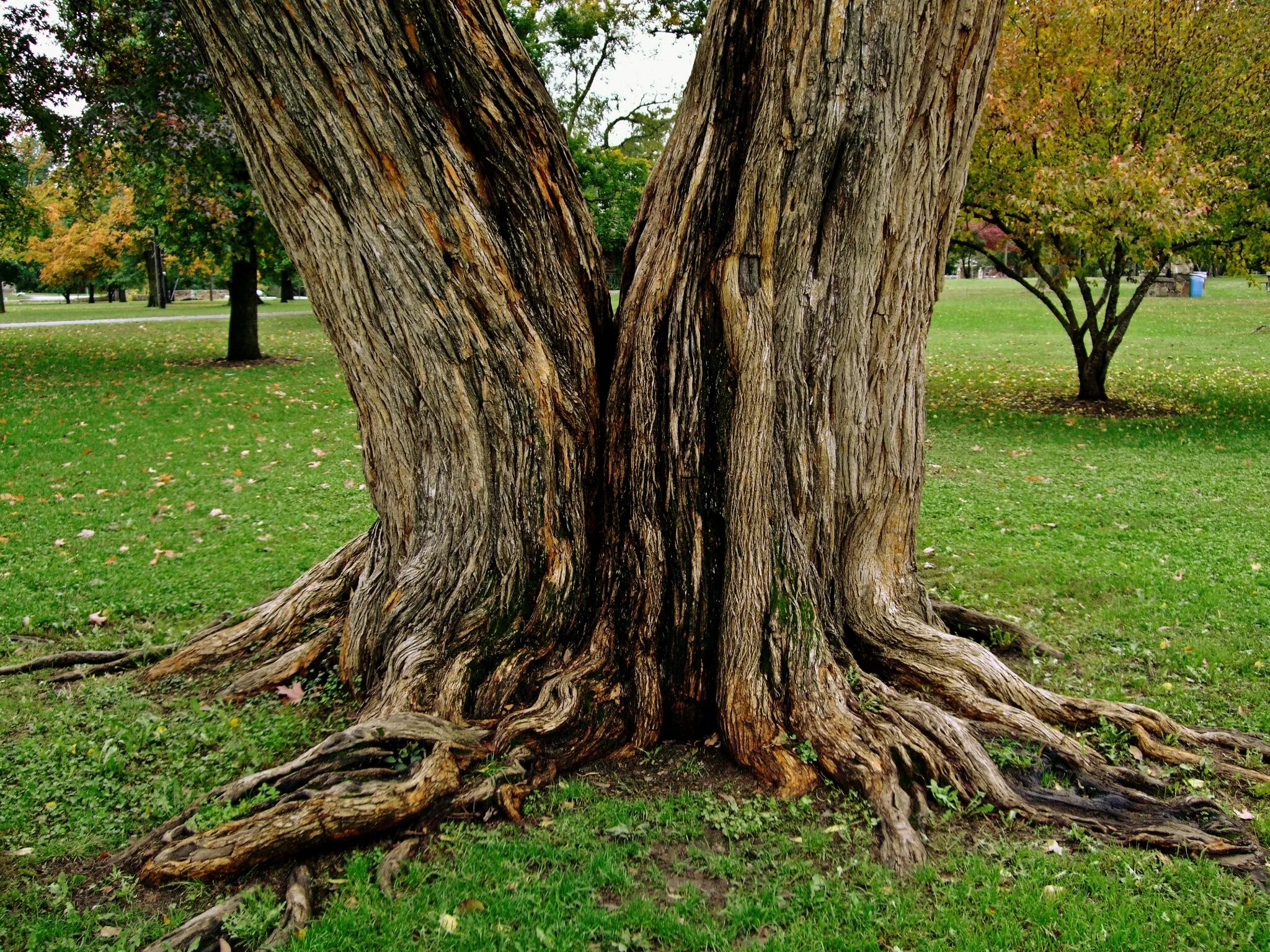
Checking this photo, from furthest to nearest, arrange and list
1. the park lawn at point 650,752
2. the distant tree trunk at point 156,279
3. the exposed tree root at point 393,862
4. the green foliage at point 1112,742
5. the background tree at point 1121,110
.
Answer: the distant tree trunk at point 156,279, the background tree at point 1121,110, the green foliage at point 1112,742, the exposed tree root at point 393,862, the park lawn at point 650,752

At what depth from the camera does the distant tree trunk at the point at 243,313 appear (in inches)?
747

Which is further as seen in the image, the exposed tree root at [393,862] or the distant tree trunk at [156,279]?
the distant tree trunk at [156,279]

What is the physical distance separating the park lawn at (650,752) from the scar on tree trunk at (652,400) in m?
0.28

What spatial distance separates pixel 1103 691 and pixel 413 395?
416cm

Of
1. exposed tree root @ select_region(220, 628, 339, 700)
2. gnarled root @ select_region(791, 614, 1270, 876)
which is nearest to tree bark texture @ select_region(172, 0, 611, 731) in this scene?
exposed tree root @ select_region(220, 628, 339, 700)

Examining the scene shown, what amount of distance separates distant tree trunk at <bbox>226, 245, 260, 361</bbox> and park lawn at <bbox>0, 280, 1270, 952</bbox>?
5.02 m

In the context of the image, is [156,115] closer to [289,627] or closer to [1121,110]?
[289,627]

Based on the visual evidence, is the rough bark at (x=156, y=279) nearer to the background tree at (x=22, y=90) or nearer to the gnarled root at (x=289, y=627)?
the background tree at (x=22, y=90)

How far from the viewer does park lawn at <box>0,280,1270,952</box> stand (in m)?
3.32

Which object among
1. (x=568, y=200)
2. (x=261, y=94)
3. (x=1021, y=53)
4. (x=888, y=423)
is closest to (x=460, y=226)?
(x=568, y=200)

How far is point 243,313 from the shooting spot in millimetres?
19375

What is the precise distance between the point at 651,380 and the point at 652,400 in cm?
10

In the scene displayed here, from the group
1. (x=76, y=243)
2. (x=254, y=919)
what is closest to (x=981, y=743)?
(x=254, y=919)

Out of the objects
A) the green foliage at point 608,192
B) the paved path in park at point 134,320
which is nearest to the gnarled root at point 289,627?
the green foliage at point 608,192
